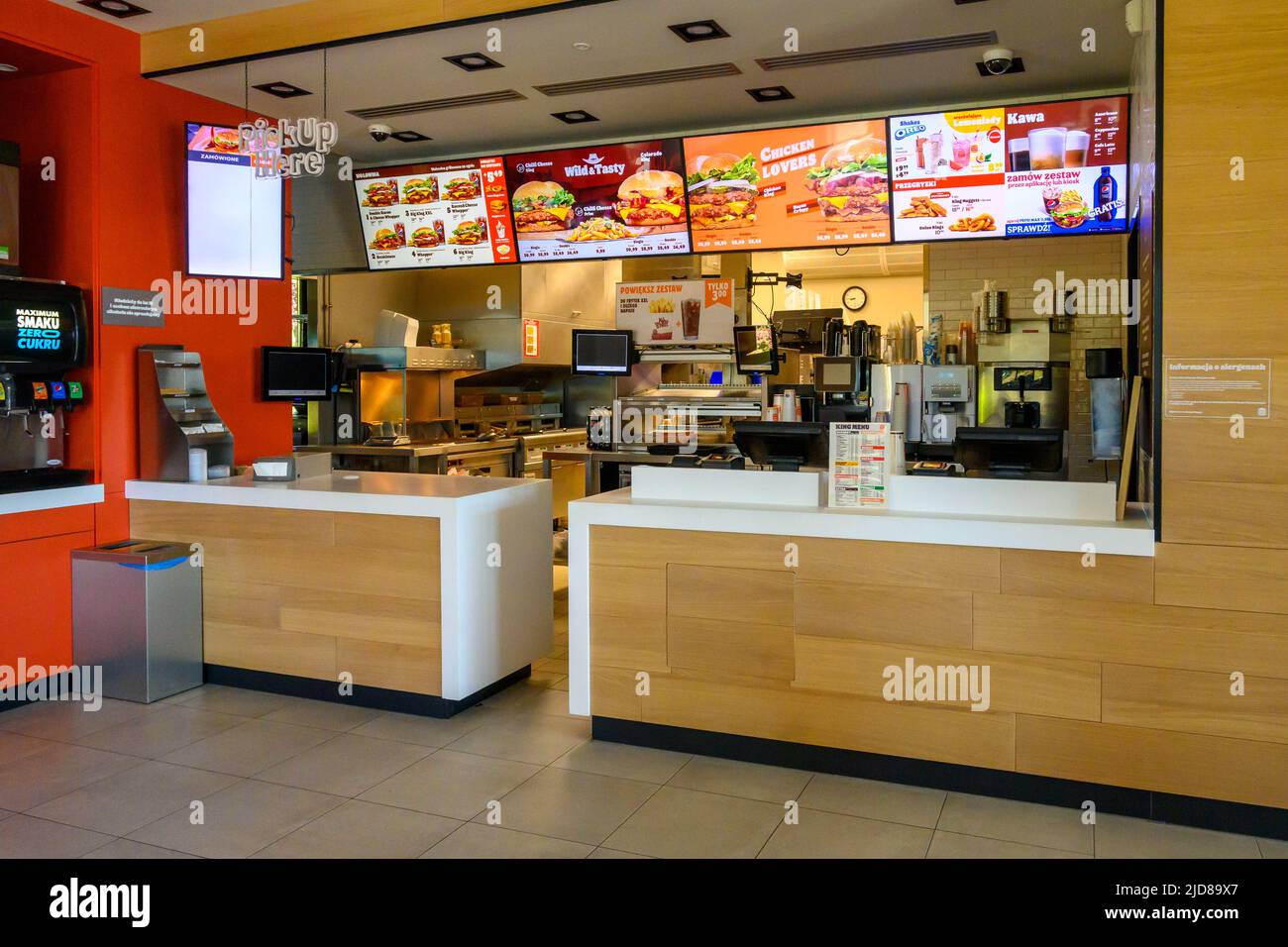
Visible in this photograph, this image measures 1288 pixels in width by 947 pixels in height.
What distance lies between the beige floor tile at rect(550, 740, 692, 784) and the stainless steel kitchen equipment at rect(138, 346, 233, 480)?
2.44 meters

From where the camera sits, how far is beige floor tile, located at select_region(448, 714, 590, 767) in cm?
372

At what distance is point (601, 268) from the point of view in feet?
32.9

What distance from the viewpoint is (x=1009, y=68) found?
15.9ft

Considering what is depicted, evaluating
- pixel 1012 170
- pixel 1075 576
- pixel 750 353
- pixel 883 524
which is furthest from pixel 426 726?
pixel 750 353

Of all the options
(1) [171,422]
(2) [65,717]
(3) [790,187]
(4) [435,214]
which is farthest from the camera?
(4) [435,214]

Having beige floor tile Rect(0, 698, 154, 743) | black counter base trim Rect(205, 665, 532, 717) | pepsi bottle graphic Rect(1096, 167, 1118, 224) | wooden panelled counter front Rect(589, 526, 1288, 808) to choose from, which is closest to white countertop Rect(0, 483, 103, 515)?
beige floor tile Rect(0, 698, 154, 743)

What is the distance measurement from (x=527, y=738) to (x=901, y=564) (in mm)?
1599

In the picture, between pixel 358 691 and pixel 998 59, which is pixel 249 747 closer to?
pixel 358 691

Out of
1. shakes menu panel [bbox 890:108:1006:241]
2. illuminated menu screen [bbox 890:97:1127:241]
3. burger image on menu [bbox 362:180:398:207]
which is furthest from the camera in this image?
burger image on menu [bbox 362:180:398:207]

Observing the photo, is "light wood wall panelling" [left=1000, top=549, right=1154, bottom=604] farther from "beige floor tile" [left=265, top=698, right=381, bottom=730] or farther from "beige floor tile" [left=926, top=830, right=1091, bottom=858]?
"beige floor tile" [left=265, top=698, right=381, bottom=730]

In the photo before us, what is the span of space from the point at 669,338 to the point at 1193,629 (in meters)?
4.91

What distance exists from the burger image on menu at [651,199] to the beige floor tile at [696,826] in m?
3.40

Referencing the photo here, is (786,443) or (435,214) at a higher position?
(435,214)

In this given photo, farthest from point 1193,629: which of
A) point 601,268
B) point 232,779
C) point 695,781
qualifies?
point 601,268
